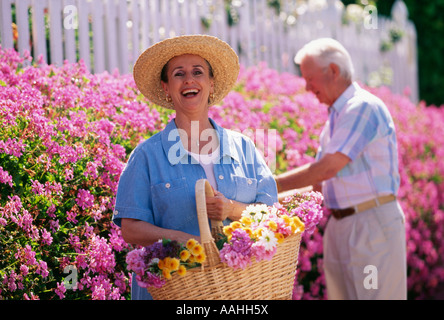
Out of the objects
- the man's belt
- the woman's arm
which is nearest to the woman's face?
the woman's arm

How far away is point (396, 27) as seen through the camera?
393 inches

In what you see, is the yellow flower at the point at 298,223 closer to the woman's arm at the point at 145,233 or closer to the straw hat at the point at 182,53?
the woman's arm at the point at 145,233

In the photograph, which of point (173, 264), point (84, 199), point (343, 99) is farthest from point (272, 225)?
point (343, 99)

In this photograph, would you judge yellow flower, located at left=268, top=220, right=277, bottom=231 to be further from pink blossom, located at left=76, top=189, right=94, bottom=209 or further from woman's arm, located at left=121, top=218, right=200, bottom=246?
pink blossom, located at left=76, top=189, right=94, bottom=209

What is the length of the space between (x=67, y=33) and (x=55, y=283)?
2537mm

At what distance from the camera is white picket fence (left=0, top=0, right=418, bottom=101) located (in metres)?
4.59

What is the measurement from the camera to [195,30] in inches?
244

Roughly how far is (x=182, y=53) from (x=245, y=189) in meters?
0.70

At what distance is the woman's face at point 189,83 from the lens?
262 centimetres

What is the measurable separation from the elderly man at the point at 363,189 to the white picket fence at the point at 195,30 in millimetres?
2085

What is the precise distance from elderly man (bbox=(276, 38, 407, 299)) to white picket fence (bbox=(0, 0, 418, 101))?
6.84ft

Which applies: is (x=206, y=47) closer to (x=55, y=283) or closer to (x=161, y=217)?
(x=161, y=217)

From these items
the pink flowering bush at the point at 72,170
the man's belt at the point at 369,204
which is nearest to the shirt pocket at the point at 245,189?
the pink flowering bush at the point at 72,170

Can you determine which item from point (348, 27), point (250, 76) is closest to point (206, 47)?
point (250, 76)
